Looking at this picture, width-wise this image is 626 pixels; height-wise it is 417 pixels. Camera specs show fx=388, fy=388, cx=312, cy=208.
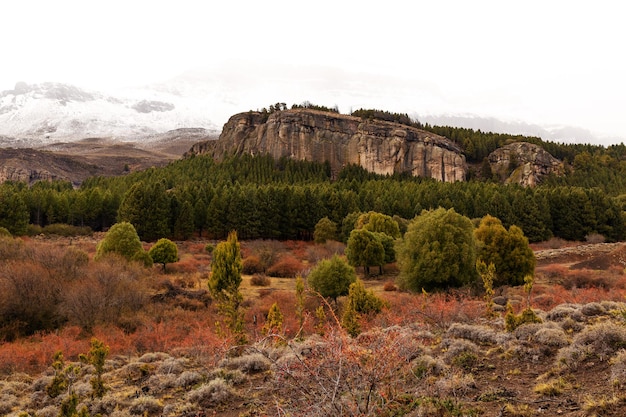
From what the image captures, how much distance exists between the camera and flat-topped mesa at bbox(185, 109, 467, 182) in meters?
108

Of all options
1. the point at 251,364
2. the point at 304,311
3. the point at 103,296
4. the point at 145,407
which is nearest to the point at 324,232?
the point at 304,311

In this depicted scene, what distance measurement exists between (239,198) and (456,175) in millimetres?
69356

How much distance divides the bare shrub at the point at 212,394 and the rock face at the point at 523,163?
107217 mm

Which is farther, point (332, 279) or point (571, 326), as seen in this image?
point (332, 279)

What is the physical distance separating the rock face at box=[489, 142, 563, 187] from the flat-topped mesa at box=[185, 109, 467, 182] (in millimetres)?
10625

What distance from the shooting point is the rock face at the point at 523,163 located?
10212 cm

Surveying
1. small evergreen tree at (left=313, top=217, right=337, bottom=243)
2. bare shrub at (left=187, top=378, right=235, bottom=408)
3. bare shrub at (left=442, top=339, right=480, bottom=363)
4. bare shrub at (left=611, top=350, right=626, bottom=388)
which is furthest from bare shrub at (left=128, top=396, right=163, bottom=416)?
small evergreen tree at (left=313, top=217, right=337, bottom=243)

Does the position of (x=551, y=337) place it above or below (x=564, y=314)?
above

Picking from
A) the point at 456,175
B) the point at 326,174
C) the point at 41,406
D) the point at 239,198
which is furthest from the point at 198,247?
the point at 456,175

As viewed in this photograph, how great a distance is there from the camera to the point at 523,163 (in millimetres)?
105375

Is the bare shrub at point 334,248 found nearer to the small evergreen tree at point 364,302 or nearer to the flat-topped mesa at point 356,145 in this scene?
the small evergreen tree at point 364,302

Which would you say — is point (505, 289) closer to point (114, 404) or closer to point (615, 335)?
point (615, 335)

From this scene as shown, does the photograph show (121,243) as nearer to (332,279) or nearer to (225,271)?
(225,271)

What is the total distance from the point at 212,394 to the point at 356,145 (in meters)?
105
